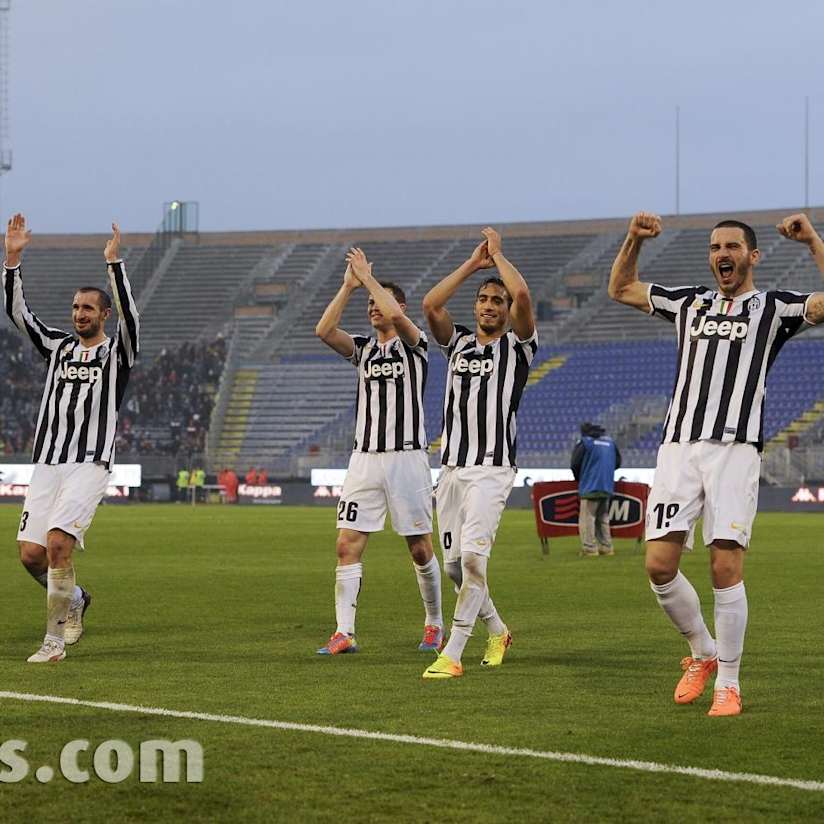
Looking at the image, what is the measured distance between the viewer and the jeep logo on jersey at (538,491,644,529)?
969 inches

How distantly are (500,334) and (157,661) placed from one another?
2885 millimetres

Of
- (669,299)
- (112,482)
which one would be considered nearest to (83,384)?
(669,299)

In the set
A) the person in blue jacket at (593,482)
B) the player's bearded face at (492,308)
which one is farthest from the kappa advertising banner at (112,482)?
the player's bearded face at (492,308)

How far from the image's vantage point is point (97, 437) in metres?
10.4

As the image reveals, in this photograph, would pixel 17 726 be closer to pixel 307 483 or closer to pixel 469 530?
pixel 469 530

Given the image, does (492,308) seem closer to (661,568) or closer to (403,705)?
(661,568)

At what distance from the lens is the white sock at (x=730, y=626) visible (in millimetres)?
7816

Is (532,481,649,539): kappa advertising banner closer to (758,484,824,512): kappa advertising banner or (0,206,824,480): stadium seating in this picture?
(758,484,824,512): kappa advertising banner

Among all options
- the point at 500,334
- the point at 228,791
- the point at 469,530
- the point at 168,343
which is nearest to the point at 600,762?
the point at 228,791

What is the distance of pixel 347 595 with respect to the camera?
10.7 metres

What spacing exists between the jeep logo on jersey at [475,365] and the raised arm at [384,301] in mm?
412

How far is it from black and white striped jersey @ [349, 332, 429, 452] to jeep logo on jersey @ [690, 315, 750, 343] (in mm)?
2892

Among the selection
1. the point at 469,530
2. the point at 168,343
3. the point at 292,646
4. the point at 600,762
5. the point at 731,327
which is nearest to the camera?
the point at 600,762

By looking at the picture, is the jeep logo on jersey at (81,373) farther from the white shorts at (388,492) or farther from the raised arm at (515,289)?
the raised arm at (515,289)
